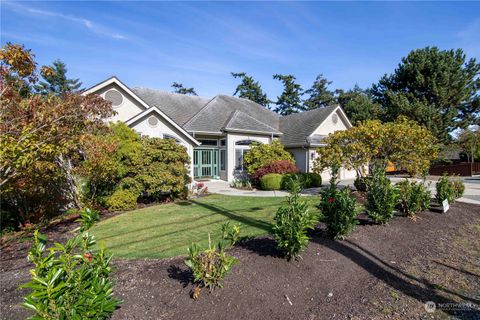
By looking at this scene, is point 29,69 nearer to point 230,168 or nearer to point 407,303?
point 407,303

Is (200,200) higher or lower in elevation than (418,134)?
lower

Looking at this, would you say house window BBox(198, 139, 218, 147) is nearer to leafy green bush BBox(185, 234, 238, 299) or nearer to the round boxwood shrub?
the round boxwood shrub

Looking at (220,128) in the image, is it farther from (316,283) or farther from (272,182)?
(316,283)

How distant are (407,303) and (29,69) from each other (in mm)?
8621

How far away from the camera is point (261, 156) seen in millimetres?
19031

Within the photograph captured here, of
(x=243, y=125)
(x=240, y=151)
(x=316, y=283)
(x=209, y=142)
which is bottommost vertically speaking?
(x=316, y=283)

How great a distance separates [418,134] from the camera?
37.8ft

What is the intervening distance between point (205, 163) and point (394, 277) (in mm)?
17173

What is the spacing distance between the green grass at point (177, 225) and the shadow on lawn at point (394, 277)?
4.57 feet

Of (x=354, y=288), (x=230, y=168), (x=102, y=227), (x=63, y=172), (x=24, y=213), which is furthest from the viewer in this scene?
(x=230, y=168)

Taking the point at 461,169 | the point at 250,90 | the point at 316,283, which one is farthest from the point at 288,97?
the point at 316,283

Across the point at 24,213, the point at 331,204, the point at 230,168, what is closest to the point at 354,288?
the point at 331,204

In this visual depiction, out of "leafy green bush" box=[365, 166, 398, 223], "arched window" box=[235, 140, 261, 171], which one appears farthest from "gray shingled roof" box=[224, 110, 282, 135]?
"leafy green bush" box=[365, 166, 398, 223]

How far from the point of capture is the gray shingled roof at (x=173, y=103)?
21.8 metres
